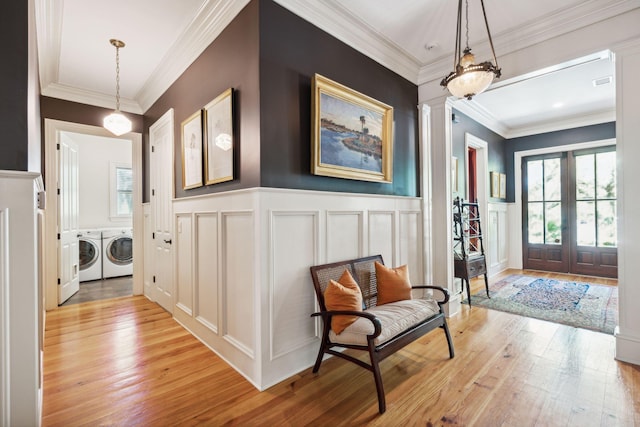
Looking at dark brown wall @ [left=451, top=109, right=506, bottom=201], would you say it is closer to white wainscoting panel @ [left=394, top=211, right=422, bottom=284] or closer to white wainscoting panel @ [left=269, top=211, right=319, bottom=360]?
white wainscoting panel @ [left=394, top=211, right=422, bottom=284]

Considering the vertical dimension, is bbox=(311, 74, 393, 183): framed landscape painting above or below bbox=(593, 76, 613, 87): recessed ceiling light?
below

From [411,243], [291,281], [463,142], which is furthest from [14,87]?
[463,142]

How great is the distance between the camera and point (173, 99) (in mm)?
3291

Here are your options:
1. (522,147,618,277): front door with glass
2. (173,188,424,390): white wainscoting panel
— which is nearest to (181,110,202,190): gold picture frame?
(173,188,424,390): white wainscoting panel

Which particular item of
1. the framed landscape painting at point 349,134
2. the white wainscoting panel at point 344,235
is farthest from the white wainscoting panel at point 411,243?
the white wainscoting panel at point 344,235

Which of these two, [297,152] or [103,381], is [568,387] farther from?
[103,381]

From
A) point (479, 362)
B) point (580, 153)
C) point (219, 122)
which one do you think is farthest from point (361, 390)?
point (580, 153)

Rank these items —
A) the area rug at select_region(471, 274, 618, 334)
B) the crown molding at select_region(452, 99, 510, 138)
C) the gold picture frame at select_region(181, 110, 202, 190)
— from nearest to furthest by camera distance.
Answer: the gold picture frame at select_region(181, 110, 202, 190) → the area rug at select_region(471, 274, 618, 334) → the crown molding at select_region(452, 99, 510, 138)

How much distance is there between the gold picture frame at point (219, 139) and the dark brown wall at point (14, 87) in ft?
3.65

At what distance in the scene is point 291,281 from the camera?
215 centimetres

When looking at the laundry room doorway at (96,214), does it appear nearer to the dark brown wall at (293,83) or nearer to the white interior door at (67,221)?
the white interior door at (67,221)

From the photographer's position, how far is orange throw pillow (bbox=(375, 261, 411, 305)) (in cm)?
244

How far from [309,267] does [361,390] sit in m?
0.89

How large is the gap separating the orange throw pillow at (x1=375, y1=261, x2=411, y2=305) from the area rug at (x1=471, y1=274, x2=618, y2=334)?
5.99ft
